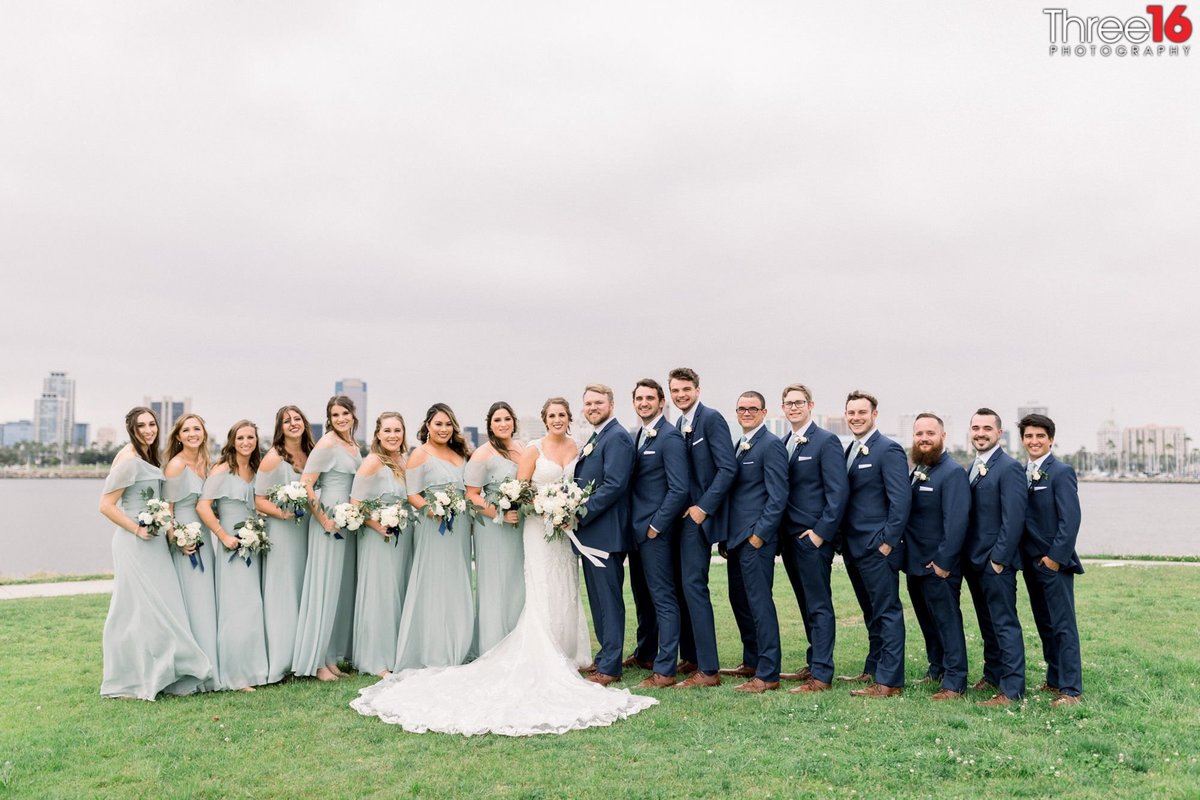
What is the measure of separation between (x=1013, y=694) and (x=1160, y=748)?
4.09ft

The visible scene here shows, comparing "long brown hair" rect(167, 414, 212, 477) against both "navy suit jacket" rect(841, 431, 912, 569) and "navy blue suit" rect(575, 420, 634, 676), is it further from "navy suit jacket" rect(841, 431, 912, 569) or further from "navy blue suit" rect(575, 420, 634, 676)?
"navy suit jacket" rect(841, 431, 912, 569)

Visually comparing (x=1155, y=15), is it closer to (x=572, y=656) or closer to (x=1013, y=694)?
(x=1013, y=694)

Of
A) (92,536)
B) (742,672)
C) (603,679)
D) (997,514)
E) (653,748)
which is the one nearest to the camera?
(653,748)

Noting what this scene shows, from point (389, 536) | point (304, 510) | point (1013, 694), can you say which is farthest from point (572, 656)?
point (1013, 694)

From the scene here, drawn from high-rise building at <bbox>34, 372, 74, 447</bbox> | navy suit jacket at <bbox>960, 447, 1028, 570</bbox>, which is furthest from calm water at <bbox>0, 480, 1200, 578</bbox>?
high-rise building at <bbox>34, 372, 74, 447</bbox>

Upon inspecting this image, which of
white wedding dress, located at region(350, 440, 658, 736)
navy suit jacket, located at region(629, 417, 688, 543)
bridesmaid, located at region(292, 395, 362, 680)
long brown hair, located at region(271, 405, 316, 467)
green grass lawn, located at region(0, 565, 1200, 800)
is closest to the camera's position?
green grass lawn, located at region(0, 565, 1200, 800)

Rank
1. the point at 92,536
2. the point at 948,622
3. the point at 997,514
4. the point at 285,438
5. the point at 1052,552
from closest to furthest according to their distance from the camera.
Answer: the point at 1052,552, the point at 997,514, the point at 948,622, the point at 285,438, the point at 92,536

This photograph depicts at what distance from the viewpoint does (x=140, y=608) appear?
792cm

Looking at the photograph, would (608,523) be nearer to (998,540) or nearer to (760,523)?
(760,523)

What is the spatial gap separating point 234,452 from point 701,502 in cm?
451

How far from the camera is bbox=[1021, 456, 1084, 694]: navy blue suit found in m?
7.16

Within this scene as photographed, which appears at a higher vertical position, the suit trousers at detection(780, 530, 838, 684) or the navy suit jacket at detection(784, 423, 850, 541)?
the navy suit jacket at detection(784, 423, 850, 541)

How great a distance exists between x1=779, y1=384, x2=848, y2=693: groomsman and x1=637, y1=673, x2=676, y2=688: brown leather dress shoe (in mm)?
1129

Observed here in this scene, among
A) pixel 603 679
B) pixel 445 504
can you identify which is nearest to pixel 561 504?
pixel 445 504
